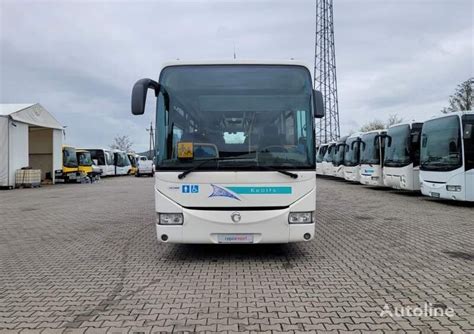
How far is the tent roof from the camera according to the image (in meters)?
23.0

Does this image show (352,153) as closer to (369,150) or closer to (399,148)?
(369,150)

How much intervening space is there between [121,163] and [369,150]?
105 ft

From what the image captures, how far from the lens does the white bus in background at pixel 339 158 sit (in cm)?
2664

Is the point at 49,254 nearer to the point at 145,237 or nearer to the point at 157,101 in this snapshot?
the point at 145,237

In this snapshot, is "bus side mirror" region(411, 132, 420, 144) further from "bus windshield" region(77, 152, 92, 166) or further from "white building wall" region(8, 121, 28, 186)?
"bus windshield" region(77, 152, 92, 166)

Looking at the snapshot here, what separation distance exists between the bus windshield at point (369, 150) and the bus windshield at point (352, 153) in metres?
1.36

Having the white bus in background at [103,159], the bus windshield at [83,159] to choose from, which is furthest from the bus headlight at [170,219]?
the white bus in background at [103,159]

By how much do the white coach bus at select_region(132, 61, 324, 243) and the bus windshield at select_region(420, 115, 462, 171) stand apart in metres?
8.39

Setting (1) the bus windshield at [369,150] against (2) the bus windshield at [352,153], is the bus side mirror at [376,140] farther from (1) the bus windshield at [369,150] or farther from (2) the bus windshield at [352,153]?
(2) the bus windshield at [352,153]

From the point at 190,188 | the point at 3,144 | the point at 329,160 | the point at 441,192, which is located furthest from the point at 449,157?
the point at 3,144

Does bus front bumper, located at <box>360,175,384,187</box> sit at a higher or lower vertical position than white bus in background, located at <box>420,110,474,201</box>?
lower

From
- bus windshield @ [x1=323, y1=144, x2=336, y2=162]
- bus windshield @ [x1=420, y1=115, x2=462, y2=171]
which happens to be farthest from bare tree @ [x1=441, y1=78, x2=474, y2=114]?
bus windshield @ [x1=420, y1=115, x2=462, y2=171]

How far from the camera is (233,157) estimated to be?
19.2 ft

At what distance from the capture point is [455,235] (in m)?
8.17
